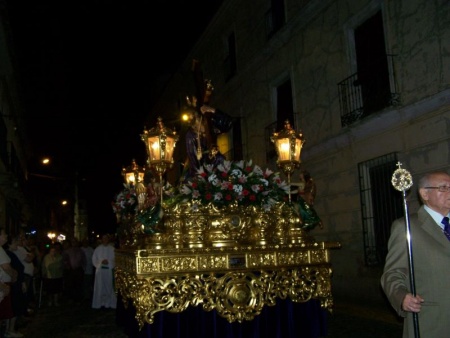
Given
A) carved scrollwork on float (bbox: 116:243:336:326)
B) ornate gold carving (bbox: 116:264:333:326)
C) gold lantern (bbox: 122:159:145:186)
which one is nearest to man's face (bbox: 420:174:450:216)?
carved scrollwork on float (bbox: 116:243:336:326)

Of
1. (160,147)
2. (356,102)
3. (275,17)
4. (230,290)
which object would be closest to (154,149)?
(160,147)

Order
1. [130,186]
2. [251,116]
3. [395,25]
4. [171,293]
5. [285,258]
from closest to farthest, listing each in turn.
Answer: [171,293] → [285,258] → [130,186] → [395,25] → [251,116]

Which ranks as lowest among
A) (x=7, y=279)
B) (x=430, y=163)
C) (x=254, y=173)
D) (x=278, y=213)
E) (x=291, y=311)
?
(x=291, y=311)

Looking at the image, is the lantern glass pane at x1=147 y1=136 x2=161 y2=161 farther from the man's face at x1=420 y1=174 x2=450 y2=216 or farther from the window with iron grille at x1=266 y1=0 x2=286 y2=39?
the window with iron grille at x1=266 y1=0 x2=286 y2=39

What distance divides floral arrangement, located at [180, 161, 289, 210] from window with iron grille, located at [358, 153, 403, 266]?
4427mm

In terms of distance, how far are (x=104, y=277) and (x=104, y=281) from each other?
97mm

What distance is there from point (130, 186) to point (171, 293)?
10.8ft

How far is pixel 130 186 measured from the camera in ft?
27.5

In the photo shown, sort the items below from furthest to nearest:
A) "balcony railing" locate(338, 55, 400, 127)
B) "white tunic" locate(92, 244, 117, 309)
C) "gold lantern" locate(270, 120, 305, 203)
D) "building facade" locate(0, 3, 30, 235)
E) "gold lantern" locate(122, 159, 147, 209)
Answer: "building facade" locate(0, 3, 30, 235) < "white tunic" locate(92, 244, 117, 309) < "balcony railing" locate(338, 55, 400, 127) < "gold lantern" locate(122, 159, 147, 209) < "gold lantern" locate(270, 120, 305, 203)

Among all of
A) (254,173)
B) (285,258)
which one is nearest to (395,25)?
(254,173)

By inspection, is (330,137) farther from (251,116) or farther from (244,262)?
(244,262)

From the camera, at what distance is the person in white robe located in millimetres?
11484

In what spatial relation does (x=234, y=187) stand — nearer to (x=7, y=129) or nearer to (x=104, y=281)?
(x=104, y=281)

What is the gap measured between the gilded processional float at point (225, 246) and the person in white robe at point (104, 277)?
17.4 ft
